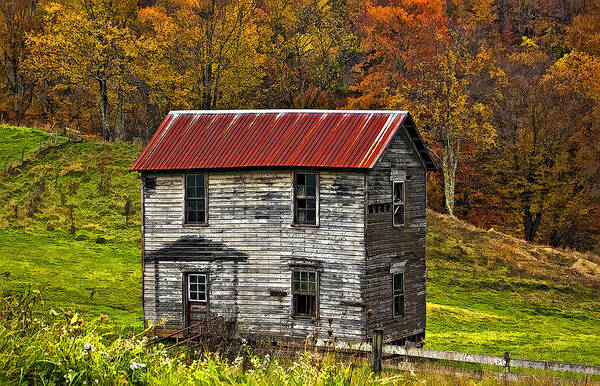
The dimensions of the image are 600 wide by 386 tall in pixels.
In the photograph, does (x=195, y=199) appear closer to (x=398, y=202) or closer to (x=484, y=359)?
(x=398, y=202)

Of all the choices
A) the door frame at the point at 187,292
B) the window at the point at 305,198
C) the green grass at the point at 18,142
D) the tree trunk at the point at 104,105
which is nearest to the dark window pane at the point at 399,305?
the window at the point at 305,198

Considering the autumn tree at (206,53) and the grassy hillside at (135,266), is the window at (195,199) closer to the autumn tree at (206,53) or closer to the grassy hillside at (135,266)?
the grassy hillside at (135,266)

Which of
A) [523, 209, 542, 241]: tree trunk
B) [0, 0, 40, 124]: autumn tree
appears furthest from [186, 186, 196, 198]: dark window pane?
[0, 0, 40, 124]: autumn tree

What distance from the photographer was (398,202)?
1247 inches

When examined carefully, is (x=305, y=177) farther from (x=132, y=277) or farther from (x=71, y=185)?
(x=71, y=185)

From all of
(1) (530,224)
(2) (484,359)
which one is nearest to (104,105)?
(1) (530,224)

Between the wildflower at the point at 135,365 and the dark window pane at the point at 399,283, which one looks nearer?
the wildflower at the point at 135,365

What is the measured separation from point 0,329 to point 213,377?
280 centimetres

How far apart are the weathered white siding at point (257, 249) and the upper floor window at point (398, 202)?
2.12 meters

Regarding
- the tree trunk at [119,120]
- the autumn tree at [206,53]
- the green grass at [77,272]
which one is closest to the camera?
the green grass at [77,272]

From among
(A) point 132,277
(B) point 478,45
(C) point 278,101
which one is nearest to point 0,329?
(A) point 132,277

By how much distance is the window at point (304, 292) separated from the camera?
30359mm

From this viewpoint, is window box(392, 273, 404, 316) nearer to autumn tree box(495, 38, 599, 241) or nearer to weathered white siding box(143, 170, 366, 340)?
weathered white siding box(143, 170, 366, 340)

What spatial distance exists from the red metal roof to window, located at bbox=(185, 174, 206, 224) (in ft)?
2.17
